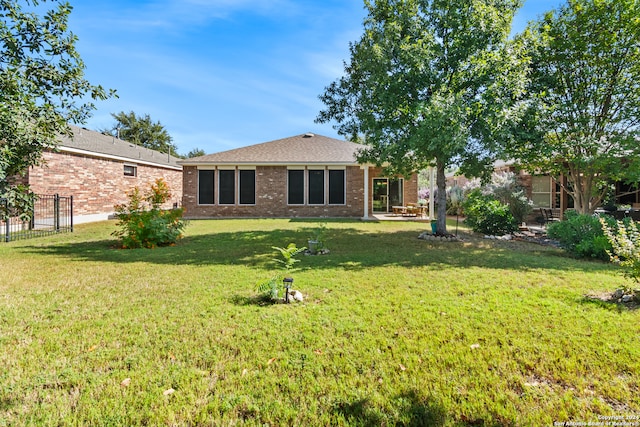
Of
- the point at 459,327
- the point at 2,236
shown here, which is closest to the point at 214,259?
the point at 459,327

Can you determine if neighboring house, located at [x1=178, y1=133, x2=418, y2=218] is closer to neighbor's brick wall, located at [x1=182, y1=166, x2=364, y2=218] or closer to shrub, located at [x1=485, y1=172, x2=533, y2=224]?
neighbor's brick wall, located at [x1=182, y1=166, x2=364, y2=218]

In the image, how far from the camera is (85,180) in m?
15.2

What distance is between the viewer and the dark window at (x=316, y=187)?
1798cm

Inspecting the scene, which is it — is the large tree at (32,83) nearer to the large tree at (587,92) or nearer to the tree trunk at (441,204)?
the tree trunk at (441,204)

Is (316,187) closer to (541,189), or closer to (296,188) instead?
(296,188)

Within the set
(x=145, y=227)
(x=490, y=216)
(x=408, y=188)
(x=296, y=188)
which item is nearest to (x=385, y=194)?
(x=408, y=188)

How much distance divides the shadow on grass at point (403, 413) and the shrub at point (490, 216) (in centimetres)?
1040

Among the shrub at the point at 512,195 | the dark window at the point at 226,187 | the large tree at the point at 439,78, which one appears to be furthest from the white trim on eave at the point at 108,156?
the shrub at the point at 512,195

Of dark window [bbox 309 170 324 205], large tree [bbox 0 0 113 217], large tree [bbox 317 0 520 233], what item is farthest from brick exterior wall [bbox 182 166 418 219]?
large tree [bbox 0 0 113 217]

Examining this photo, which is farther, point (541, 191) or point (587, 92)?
point (541, 191)

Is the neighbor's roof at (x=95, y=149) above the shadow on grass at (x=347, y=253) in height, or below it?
above

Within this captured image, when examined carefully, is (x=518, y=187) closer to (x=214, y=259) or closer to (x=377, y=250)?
(x=377, y=250)

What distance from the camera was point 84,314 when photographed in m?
3.89

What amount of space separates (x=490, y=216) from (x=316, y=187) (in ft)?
30.7
